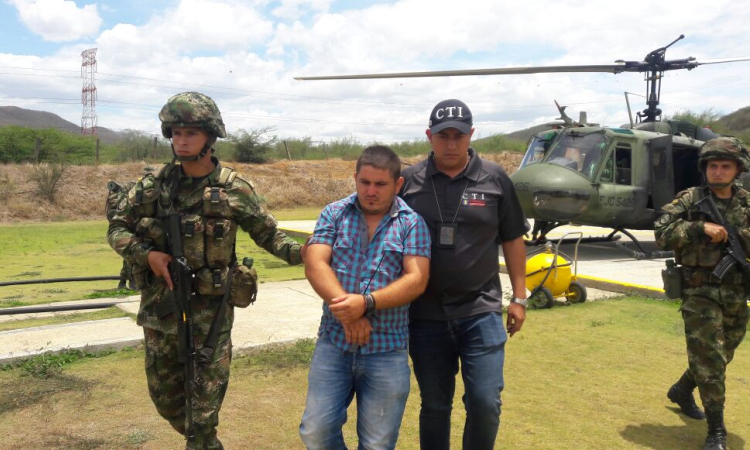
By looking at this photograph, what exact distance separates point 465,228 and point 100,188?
27278 millimetres

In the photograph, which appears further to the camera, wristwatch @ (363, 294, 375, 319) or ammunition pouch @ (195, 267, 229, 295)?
ammunition pouch @ (195, 267, 229, 295)

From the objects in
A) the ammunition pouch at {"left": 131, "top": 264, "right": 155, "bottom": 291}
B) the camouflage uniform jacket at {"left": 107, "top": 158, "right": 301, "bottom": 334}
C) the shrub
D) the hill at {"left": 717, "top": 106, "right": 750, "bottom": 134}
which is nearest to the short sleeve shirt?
the camouflage uniform jacket at {"left": 107, "top": 158, "right": 301, "bottom": 334}

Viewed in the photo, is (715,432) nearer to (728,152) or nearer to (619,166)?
(728,152)

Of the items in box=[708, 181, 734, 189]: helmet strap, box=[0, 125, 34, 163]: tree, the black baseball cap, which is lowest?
box=[708, 181, 734, 189]: helmet strap

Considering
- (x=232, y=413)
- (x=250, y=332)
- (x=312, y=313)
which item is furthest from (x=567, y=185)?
(x=232, y=413)

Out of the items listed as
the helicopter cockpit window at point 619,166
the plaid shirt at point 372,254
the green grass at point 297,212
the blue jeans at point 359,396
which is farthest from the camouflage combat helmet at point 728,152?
the green grass at point 297,212

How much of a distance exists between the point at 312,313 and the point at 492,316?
4244mm

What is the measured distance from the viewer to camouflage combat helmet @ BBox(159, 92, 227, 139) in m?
3.37

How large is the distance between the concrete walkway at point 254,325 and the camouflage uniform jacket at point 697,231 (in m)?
3.44

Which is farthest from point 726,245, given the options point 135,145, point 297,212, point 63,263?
point 135,145

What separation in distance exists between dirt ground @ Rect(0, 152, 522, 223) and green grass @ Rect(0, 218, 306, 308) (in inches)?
231

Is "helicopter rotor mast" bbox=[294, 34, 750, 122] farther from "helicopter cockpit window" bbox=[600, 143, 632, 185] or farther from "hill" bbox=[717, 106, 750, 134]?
"hill" bbox=[717, 106, 750, 134]

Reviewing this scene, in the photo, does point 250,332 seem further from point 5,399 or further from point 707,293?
point 707,293

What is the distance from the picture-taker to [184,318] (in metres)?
3.23
